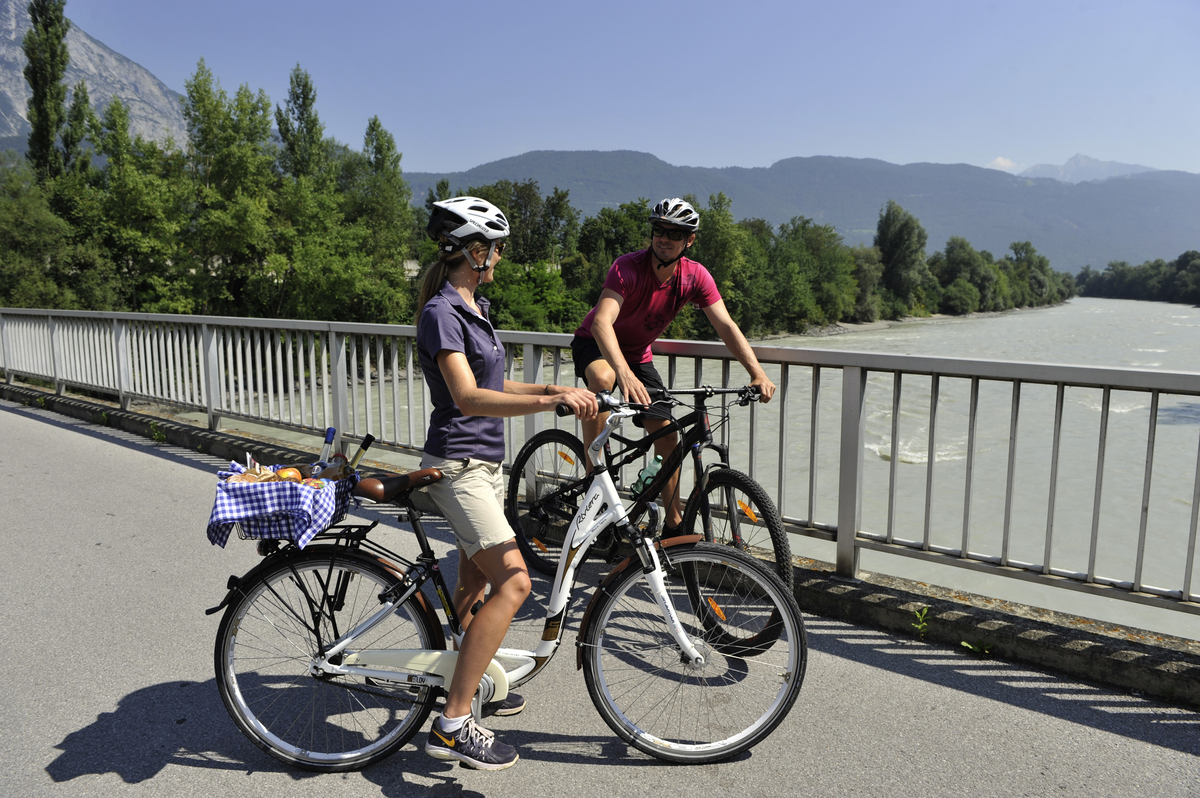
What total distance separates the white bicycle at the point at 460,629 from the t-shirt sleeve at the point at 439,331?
0.43 m

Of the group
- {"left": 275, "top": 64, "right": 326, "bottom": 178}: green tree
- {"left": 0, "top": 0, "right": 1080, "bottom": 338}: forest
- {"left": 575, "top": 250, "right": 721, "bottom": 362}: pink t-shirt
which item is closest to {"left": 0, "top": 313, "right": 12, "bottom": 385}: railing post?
{"left": 575, "top": 250, "right": 721, "bottom": 362}: pink t-shirt

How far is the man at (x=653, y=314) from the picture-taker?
3.63 meters

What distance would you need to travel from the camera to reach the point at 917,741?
114 inches

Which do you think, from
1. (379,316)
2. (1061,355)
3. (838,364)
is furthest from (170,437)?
(1061,355)

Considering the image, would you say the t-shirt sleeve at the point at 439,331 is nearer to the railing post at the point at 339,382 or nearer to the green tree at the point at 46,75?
the railing post at the point at 339,382

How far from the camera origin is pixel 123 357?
9.23 metres

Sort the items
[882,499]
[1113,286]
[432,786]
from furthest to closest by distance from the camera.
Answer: [1113,286] → [882,499] → [432,786]

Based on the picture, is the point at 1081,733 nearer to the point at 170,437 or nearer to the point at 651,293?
the point at 651,293

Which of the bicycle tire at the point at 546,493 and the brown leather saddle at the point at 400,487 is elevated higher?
the brown leather saddle at the point at 400,487

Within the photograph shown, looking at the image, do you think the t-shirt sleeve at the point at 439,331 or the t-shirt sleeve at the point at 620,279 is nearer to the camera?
the t-shirt sleeve at the point at 439,331

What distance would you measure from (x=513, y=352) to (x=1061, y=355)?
61.3 metres

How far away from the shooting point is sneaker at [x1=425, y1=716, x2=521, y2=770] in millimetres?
2566

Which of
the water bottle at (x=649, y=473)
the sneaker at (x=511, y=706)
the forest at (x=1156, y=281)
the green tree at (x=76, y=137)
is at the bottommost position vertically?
the sneaker at (x=511, y=706)

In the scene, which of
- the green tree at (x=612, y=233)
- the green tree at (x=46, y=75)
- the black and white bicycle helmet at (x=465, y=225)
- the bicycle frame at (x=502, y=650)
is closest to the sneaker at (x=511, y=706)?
the bicycle frame at (x=502, y=650)
